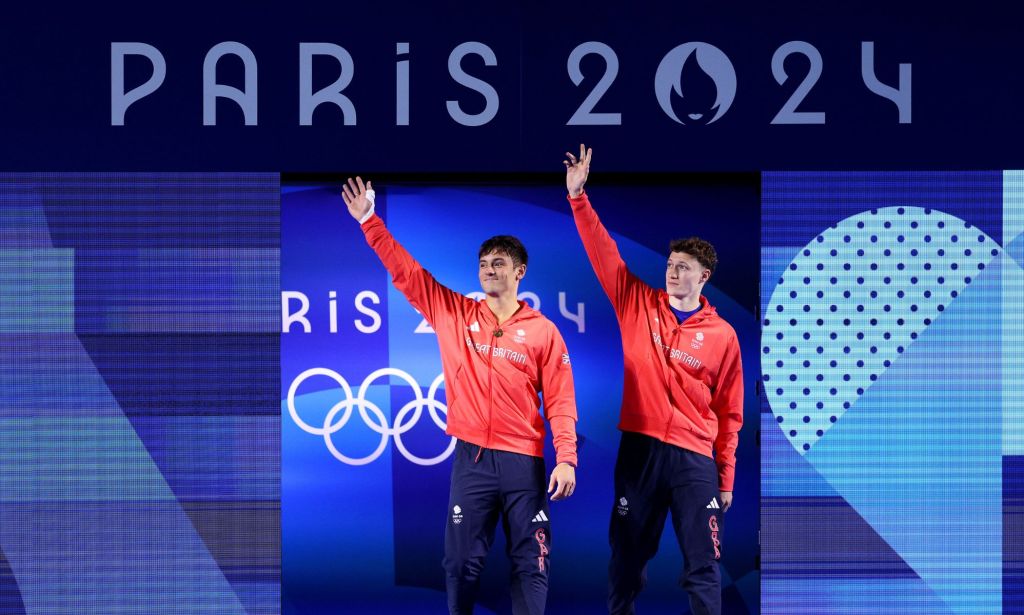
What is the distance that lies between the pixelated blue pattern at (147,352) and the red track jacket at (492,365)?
63 cm

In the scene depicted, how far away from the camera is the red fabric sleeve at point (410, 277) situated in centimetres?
449

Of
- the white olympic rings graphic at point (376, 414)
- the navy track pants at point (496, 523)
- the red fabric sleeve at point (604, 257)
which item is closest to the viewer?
the navy track pants at point (496, 523)

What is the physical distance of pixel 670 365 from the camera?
14.8ft

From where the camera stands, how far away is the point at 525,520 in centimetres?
436

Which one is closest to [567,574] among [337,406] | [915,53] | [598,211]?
[337,406]

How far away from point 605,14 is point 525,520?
2160 mm

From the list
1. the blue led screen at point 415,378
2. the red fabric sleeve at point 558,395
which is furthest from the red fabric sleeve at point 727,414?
the red fabric sleeve at point 558,395

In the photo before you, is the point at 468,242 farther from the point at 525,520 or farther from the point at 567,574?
the point at 567,574

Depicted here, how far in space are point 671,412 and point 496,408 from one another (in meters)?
0.74

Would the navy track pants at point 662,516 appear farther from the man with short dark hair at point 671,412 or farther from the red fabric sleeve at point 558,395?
the red fabric sleeve at point 558,395

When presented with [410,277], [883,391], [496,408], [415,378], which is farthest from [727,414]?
[410,277]

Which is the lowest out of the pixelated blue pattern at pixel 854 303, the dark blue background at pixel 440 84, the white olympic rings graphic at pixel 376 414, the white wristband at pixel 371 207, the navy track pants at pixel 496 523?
the navy track pants at pixel 496 523

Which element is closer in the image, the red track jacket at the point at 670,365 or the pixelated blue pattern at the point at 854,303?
the red track jacket at the point at 670,365

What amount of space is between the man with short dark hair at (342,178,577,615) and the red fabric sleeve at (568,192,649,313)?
0.29m
